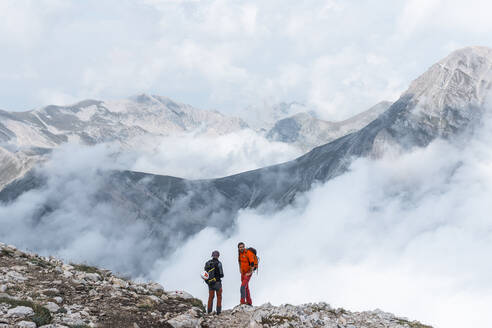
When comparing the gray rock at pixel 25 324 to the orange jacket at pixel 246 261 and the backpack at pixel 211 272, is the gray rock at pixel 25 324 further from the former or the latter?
the orange jacket at pixel 246 261

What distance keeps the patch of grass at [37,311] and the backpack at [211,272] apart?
9.35m

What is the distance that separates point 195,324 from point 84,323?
5.50 metres

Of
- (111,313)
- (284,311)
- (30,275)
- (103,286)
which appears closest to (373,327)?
(284,311)

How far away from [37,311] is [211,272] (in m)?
9.97

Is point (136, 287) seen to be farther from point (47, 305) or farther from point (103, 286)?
point (47, 305)

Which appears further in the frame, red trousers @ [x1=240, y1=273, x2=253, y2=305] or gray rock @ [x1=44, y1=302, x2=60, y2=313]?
red trousers @ [x1=240, y1=273, x2=253, y2=305]

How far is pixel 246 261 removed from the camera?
26.5 metres

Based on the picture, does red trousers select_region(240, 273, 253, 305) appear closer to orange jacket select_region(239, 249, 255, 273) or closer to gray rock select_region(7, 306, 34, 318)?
orange jacket select_region(239, 249, 255, 273)

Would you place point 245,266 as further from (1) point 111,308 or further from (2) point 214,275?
(1) point 111,308

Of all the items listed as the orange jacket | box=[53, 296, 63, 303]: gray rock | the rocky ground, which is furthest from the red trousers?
box=[53, 296, 63, 303]: gray rock

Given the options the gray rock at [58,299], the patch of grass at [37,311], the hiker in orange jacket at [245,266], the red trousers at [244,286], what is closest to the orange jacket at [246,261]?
Answer: the hiker in orange jacket at [245,266]

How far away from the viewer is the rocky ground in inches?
699

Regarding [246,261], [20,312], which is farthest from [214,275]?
[20,312]

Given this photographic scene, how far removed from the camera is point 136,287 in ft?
83.9
